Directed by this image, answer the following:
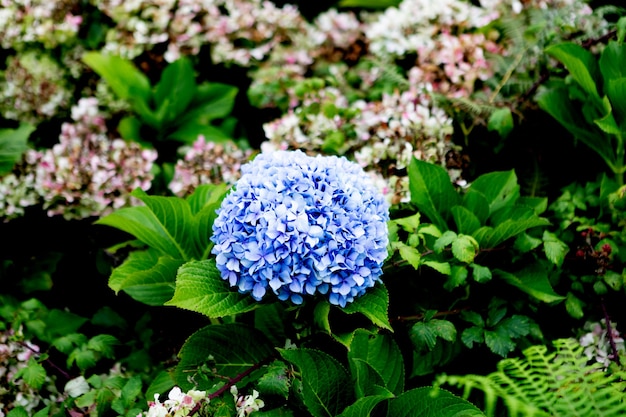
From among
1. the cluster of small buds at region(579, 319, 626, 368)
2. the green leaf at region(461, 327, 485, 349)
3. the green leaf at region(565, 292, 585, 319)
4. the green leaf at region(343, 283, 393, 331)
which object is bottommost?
the cluster of small buds at region(579, 319, 626, 368)

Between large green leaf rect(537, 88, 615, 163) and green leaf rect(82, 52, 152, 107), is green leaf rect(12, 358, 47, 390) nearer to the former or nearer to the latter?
green leaf rect(82, 52, 152, 107)

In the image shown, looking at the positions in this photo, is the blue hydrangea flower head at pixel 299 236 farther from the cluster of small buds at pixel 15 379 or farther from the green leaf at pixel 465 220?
the cluster of small buds at pixel 15 379

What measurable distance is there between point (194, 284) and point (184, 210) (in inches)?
17.7

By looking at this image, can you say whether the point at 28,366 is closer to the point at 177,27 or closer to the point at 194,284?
the point at 194,284

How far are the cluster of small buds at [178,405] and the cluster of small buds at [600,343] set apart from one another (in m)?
1.34

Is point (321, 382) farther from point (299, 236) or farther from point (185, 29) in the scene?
point (185, 29)

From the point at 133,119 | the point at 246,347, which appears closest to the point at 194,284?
the point at 246,347

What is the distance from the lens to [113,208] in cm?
254

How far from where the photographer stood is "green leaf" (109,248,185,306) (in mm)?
1866

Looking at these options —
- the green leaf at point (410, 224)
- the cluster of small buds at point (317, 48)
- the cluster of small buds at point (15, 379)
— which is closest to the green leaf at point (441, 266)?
the green leaf at point (410, 224)

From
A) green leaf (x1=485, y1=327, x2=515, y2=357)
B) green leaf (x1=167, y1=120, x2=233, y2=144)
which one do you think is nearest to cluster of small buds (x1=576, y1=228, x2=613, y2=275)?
green leaf (x1=485, y1=327, x2=515, y2=357)

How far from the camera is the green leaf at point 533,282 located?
1.95 m

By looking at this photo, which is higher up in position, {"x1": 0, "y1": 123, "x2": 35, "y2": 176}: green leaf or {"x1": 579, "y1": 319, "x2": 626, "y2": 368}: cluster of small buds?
{"x1": 0, "y1": 123, "x2": 35, "y2": 176}: green leaf

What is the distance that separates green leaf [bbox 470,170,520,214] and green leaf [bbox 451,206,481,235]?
15cm
